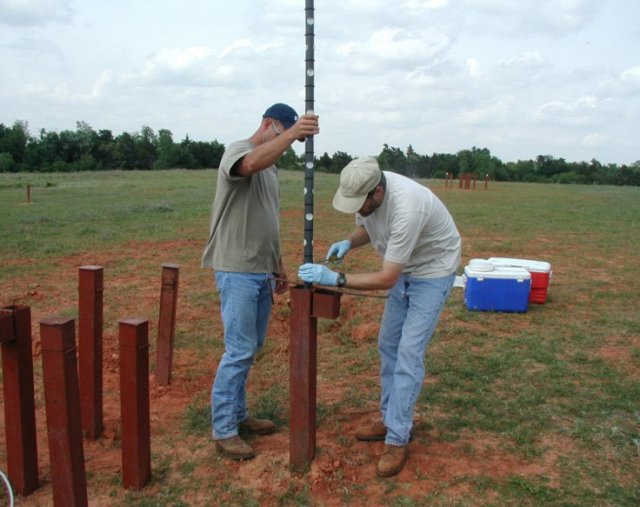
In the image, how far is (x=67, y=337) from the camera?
263 centimetres

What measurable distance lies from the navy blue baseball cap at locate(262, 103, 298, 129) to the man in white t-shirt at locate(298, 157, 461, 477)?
482mm

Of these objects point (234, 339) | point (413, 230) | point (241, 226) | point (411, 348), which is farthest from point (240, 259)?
point (411, 348)

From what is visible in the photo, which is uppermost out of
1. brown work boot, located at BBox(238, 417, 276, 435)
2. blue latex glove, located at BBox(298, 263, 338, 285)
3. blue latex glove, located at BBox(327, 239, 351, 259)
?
blue latex glove, located at BBox(327, 239, 351, 259)

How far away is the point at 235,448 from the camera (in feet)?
11.3

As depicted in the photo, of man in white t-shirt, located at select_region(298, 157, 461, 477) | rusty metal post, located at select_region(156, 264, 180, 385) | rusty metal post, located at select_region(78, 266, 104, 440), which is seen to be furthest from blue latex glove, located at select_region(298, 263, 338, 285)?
rusty metal post, located at select_region(156, 264, 180, 385)

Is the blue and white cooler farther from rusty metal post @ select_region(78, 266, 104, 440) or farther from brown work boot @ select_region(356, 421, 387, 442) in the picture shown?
rusty metal post @ select_region(78, 266, 104, 440)

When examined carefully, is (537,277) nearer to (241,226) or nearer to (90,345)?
(241,226)

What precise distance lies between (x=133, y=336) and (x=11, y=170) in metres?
74.4

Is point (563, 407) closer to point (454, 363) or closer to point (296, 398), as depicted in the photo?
point (454, 363)

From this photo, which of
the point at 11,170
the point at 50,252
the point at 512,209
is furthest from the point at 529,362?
the point at 11,170

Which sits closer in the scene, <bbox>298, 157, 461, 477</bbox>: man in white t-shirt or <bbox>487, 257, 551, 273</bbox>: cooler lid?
<bbox>298, 157, 461, 477</bbox>: man in white t-shirt

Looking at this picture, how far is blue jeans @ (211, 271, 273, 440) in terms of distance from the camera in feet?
10.9

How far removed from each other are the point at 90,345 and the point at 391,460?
194cm

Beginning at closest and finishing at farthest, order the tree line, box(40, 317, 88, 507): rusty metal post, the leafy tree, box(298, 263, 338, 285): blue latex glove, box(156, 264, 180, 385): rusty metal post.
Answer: box(40, 317, 88, 507): rusty metal post, box(298, 263, 338, 285): blue latex glove, box(156, 264, 180, 385): rusty metal post, the leafy tree, the tree line
